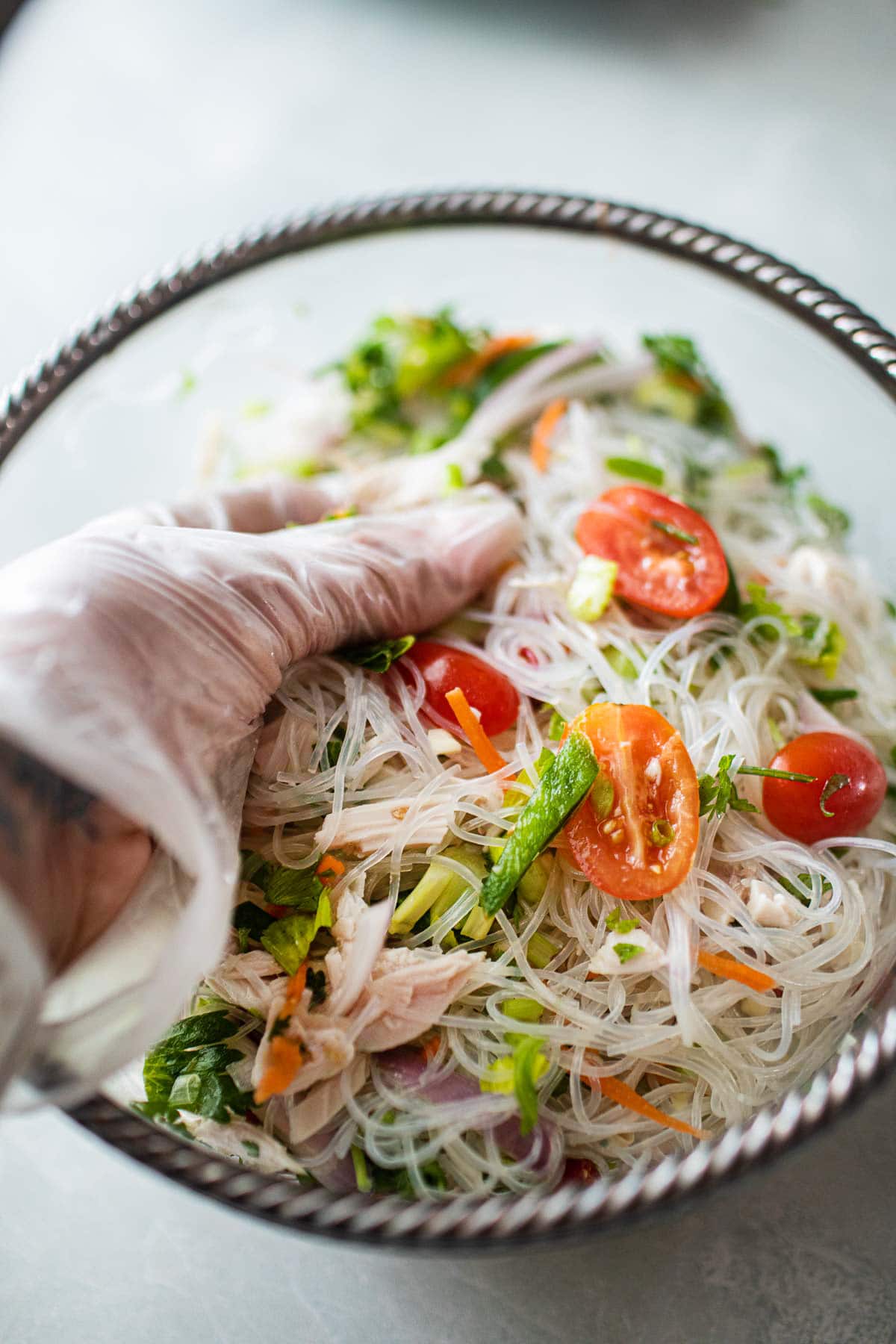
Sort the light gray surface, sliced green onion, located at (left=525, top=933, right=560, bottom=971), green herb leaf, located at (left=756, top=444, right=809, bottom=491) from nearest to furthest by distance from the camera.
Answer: sliced green onion, located at (left=525, top=933, right=560, bottom=971), green herb leaf, located at (left=756, top=444, right=809, bottom=491), the light gray surface

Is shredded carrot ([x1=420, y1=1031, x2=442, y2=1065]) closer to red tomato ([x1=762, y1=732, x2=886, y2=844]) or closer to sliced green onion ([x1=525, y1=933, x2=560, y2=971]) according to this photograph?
sliced green onion ([x1=525, y1=933, x2=560, y2=971])

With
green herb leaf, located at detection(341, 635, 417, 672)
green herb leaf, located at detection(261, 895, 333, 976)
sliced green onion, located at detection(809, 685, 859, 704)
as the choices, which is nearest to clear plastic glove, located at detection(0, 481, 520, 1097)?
green herb leaf, located at detection(341, 635, 417, 672)

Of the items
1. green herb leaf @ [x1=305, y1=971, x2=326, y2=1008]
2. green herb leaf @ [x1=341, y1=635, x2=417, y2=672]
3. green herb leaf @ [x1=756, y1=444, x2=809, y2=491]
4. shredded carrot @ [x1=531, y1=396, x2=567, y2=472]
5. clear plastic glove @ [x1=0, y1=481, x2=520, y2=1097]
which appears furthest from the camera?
green herb leaf @ [x1=756, y1=444, x2=809, y2=491]

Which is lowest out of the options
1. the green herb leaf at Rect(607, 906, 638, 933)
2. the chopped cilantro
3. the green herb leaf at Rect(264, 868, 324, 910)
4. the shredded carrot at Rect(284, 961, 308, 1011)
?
the chopped cilantro

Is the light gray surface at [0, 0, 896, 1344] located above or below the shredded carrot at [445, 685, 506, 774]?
above

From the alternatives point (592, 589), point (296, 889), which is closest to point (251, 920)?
point (296, 889)

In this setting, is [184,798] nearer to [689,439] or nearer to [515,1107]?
[515,1107]

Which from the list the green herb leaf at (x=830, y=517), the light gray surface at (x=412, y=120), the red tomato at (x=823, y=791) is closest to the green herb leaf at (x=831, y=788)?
the red tomato at (x=823, y=791)

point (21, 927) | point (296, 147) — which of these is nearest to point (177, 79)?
point (296, 147)
